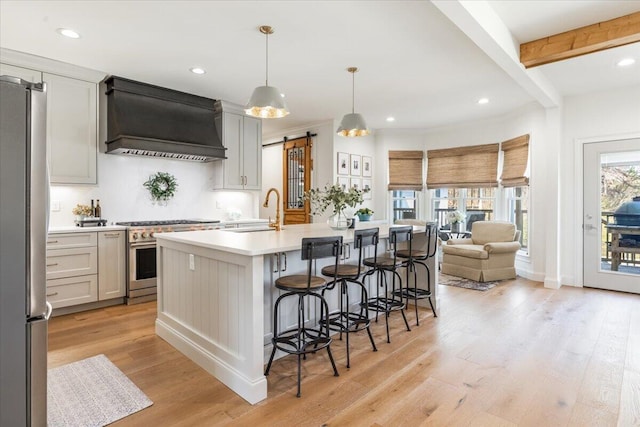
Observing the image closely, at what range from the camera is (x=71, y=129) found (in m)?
4.05

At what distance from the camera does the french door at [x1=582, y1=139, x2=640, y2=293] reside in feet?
15.0

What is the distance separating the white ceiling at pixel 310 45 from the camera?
9.20 feet

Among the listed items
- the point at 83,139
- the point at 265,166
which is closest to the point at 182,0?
the point at 83,139

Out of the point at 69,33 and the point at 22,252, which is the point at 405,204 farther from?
the point at 22,252

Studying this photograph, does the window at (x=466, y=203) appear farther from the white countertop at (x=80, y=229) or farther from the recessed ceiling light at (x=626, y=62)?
the white countertop at (x=80, y=229)

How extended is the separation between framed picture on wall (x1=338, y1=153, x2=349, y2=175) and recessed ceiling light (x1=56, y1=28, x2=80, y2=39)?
4.31m

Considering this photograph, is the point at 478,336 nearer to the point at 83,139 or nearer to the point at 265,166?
the point at 83,139

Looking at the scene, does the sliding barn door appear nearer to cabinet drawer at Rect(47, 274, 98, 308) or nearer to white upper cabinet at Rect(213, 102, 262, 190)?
white upper cabinet at Rect(213, 102, 262, 190)

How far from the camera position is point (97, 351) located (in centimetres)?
287

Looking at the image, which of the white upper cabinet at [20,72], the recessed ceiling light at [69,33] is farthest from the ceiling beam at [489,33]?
the white upper cabinet at [20,72]

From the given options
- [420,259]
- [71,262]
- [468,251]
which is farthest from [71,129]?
[468,251]

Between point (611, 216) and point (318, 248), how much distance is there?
4644mm

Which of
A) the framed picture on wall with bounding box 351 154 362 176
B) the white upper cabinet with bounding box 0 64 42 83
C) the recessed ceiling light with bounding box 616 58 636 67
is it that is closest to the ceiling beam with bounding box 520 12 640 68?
the recessed ceiling light with bounding box 616 58 636 67

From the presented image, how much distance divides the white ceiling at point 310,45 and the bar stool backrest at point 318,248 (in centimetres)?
185
